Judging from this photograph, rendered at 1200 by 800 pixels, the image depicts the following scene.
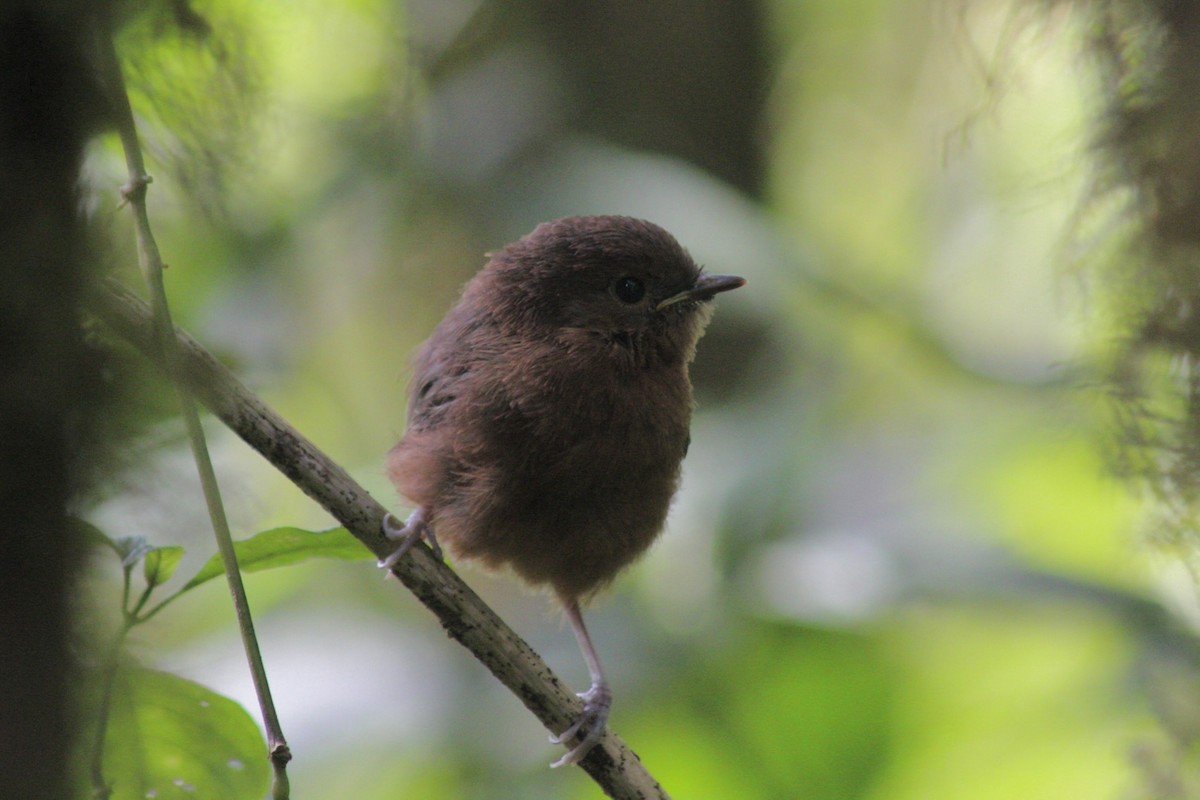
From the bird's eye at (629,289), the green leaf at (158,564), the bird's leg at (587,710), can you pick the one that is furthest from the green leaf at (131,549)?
the bird's eye at (629,289)

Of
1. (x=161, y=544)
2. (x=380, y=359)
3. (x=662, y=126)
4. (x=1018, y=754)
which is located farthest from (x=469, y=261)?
(x=161, y=544)

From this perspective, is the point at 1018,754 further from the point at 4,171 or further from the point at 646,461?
the point at 4,171

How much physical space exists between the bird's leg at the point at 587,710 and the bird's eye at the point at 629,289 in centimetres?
93

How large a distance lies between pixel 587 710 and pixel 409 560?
735 millimetres

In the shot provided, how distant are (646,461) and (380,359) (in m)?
3.90

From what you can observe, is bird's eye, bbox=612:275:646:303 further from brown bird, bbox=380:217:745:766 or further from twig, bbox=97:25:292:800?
twig, bbox=97:25:292:800

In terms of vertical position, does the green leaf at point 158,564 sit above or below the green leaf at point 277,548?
below

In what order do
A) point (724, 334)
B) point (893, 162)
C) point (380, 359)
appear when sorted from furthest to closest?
point (893, 162)
point (380, 359)
point (724, 334)

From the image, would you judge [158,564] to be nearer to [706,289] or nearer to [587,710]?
[587,710]

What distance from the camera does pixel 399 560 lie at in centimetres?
225

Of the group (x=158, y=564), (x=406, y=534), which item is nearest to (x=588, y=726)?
(x=406, y=534)

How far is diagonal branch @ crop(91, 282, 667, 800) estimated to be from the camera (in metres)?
1.87

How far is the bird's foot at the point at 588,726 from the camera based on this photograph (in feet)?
8.16

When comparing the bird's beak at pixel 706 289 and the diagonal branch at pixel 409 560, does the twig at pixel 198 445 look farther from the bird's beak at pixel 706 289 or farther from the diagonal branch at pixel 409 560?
the bird's beak at pixel 706 289
